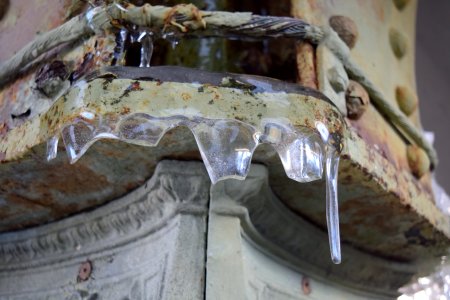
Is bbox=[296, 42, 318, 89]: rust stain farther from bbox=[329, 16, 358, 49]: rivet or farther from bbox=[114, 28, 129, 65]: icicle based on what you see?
bbox=[114, 28, 129, 65]: icicle

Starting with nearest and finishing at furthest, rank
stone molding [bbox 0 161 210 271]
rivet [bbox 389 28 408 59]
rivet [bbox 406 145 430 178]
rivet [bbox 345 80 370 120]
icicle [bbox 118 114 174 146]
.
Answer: icicle [bbox 118 114 174 146]
stone molding [bbox 0 161 210 271]
rivet [bbox 345 80 370 120]
rivet [bbox 406 145 430 178]
rivet [bbox 389 28 408 59]

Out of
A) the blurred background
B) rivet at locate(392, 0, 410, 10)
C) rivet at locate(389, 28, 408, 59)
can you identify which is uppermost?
rivet at locate(392, 0, 410, 10)

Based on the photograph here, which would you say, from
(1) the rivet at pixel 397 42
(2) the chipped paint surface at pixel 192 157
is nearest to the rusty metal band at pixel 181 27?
(2) the chipped paint surface at pixel 192 157

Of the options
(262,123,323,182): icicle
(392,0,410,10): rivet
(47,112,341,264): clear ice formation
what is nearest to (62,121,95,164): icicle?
(47,112,341,264): clear ice formation

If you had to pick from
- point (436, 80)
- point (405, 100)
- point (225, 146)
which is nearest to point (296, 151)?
point (225, 146)

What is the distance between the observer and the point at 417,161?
1.22 m

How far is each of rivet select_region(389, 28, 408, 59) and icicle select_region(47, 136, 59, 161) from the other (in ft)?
2.24

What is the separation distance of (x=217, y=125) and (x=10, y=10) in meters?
0.53

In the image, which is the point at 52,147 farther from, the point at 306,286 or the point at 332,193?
the point at 306,286

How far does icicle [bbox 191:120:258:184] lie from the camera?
88 cm

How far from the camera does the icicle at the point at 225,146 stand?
2.89 ft

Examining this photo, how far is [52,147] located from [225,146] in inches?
8.4

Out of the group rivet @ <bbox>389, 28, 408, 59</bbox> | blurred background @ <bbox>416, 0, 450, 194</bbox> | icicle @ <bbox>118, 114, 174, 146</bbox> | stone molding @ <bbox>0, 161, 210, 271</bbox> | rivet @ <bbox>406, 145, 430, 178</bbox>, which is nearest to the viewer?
icicle @ <bbox>118, 114, 174, 146</bbox>

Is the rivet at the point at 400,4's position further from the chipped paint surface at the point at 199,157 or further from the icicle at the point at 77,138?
the icicle at the point at 77,138
